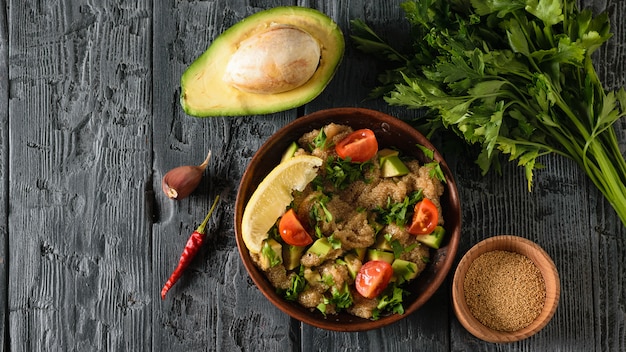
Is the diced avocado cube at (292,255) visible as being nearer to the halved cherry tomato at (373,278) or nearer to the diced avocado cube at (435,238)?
the halved cherry tomato at (373,278)

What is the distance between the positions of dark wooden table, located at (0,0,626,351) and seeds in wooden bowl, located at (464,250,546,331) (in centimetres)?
14

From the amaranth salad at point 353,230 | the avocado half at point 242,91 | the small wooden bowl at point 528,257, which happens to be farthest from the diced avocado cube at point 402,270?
the avocado half at point 242,91

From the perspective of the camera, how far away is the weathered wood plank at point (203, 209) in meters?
2.02

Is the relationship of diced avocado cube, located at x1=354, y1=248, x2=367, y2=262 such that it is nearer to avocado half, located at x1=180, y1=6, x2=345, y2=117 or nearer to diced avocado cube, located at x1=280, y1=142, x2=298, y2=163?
diced avocado cube, located at x1=280, y1=142, x2=298, y2=163

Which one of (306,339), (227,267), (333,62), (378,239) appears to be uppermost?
(333,62)

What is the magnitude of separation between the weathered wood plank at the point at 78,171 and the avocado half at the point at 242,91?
252 millimetres

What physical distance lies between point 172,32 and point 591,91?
125 cm

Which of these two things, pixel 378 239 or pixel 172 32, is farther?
pixel 172 32

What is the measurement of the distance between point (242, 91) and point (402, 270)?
0.68 m

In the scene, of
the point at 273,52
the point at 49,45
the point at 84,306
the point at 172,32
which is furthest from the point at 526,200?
the point at 49,45

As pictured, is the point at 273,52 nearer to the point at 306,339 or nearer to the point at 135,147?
the point at 135,147

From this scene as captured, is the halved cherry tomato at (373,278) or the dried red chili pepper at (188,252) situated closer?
the halved cherry tomato at (373,278)

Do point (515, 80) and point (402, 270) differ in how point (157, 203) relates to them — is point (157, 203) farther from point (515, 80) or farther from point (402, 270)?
point (515, 80)

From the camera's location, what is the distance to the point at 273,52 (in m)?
1.81
